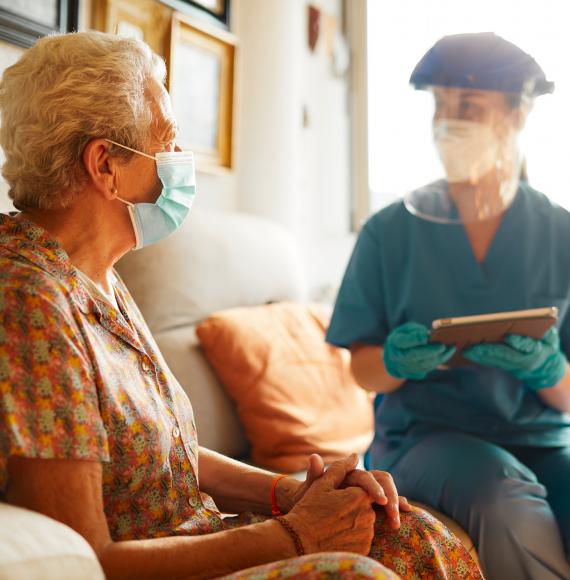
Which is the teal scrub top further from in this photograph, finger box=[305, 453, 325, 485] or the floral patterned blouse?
the floral patterned blouse

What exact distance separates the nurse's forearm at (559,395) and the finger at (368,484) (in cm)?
57

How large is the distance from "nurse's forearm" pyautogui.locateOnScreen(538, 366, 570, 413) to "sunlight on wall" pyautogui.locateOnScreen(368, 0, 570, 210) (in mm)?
585

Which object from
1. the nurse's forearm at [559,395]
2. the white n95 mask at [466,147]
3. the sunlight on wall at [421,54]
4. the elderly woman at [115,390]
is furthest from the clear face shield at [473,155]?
the elderly woman at [115,390]

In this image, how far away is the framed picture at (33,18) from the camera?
158 cm

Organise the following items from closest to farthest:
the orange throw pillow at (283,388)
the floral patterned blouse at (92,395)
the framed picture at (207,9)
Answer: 1. the floral patterned blouse at (92,395)
2. the orange throw pillow at (283,388)
3. the framed picture at (207,9)

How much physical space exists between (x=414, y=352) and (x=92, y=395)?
2.30 feet

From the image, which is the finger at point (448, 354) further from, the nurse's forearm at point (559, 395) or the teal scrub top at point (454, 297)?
the nurse's forearm at point (559, 395)

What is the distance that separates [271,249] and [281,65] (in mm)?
760

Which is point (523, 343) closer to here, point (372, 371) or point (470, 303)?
point (470, 303)

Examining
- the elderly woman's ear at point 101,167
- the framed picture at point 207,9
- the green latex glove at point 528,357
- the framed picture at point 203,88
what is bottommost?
the green latex glove at point 528,357

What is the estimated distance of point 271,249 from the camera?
2.09m

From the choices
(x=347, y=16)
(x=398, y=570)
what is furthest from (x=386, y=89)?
(x=398, y=570)

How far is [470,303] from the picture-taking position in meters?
1.51

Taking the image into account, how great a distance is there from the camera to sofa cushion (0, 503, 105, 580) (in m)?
0.69
